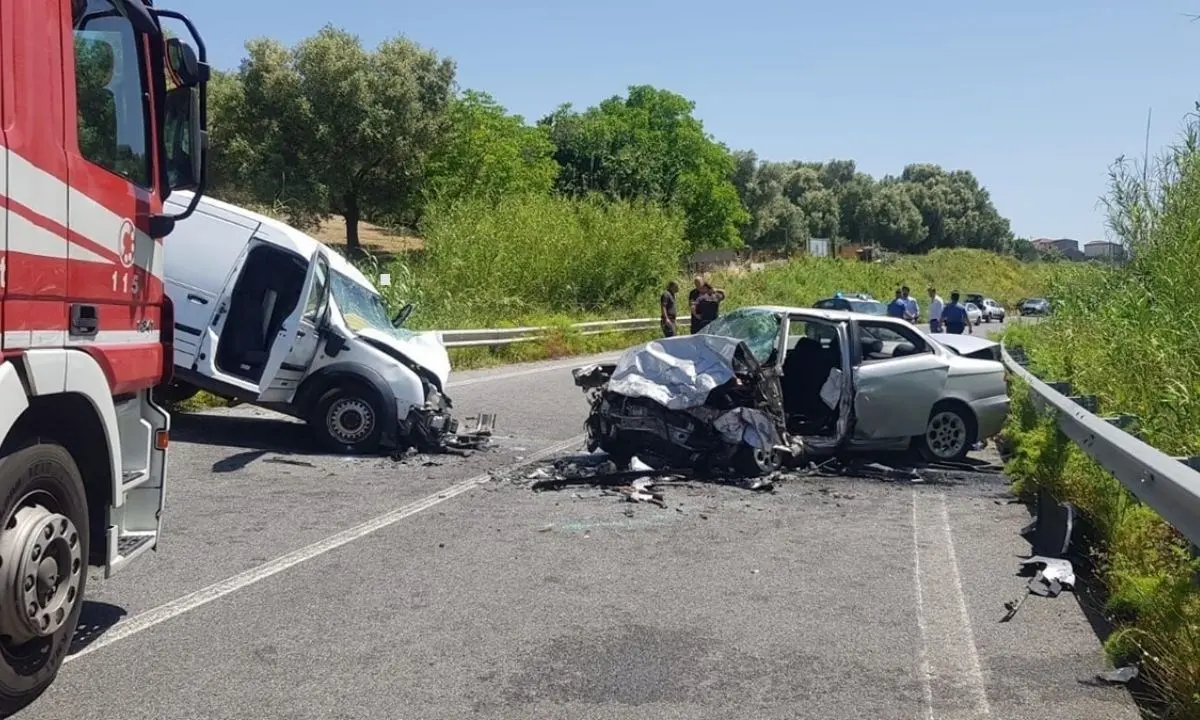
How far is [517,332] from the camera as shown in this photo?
Answer: 77.2 feet

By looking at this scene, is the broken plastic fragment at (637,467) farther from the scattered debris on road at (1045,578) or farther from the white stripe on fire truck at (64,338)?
the white stripe on fire truck at (64,338)

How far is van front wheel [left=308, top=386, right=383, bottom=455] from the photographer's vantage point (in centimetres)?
1089

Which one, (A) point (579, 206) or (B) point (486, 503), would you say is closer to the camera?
(B) point (486, 503)

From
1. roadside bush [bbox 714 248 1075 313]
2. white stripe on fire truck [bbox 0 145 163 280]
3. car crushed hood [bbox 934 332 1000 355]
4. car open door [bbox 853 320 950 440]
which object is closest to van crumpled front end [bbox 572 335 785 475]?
car open door [bbox 853 320 950 440]

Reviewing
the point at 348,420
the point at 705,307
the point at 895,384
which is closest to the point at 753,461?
the point at 895,384

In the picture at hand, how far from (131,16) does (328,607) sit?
310 cm

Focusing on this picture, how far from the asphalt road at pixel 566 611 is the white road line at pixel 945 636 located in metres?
0.02

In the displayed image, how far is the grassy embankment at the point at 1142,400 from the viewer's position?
4.96 metres

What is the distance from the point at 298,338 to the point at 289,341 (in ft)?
1.76

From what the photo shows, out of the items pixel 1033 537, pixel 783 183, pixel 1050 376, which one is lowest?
pixel 1033 537

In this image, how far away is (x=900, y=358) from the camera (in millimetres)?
11102

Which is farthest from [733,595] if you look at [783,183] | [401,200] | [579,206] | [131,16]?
[783,183]

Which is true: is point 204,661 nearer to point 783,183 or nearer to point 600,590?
point 600,590

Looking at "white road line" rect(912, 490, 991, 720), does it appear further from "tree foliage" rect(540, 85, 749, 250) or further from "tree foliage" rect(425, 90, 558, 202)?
"tree foliage" rect(540, 85, 749, 250)
